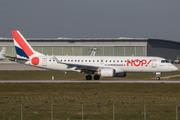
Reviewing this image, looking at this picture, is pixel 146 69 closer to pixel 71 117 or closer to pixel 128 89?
pixel 128 89

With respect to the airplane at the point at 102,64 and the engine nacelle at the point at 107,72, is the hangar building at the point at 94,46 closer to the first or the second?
the airplane at the point at 102,64

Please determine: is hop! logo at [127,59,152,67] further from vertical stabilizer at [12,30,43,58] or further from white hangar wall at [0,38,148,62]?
white hangar wall at [0,38,148,62]

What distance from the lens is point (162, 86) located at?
3428cm

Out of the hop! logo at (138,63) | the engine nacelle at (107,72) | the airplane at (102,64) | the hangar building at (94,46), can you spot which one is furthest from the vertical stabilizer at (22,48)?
the hangar building at (94,46)

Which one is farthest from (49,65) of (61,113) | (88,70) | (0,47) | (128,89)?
(0,47)

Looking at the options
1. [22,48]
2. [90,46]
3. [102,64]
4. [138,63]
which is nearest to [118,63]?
[102,64]

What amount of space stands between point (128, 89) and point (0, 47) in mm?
67829

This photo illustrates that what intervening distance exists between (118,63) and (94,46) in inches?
1764

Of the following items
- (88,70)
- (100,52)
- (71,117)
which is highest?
(100,52)

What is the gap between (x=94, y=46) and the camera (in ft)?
288

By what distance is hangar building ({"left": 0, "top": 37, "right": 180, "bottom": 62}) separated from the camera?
285ft

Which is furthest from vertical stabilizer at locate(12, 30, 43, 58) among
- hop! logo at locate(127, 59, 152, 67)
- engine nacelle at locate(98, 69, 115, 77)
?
hop! logo at locate(127, 59, 152, 67)

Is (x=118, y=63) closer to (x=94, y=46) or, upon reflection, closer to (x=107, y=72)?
(x=107, y=72)

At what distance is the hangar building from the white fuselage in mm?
41902
